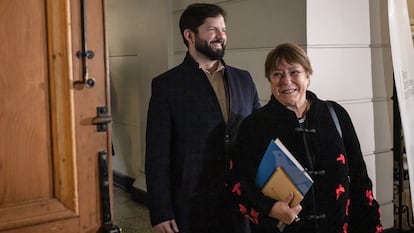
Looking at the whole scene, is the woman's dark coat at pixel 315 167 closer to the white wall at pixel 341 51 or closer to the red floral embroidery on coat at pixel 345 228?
the red floral embroidery on coat at pixel 345 228

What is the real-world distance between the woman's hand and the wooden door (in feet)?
1.90

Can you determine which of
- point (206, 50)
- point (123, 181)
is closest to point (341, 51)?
point (206, 50)

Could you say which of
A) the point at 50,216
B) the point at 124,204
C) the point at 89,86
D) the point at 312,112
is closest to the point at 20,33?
the point at 89,86

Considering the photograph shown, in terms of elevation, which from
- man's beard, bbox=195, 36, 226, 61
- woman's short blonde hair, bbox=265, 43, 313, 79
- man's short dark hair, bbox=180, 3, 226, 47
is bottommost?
woman's short blonde hair, bbox=265, 43, 313, 79

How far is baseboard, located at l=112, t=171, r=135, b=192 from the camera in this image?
4.66 meters

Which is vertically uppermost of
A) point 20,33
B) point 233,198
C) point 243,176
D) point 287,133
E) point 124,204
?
point 20,33

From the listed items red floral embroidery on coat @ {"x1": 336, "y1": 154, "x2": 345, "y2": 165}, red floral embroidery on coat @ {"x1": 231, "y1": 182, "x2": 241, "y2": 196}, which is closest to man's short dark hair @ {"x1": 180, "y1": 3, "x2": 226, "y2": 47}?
red floral embroidery on coat @ {"x1": 231, "y1": 182, "x2": 241, "y2": 196}

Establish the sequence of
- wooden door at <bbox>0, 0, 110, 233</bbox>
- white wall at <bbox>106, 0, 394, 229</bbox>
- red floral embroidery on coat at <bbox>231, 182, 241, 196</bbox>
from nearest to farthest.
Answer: wooden door at <bbox>0, 0, 110, 233</bbox>, red floral embroidery on coat at <bbox>231, 182, 241, 196</bbox>, white wall at <bbox>106, 0, 394, 229</bbox>

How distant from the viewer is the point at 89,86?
1.58 metres

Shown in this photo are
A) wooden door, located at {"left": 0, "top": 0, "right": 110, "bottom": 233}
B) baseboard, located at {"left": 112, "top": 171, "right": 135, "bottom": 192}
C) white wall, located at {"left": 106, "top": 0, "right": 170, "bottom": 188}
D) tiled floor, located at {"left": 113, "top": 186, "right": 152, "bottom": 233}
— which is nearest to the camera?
wooden door, located at {"left": 0, "top": 0, "right": 110, "bottom": 233}

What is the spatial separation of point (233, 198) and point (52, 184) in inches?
27.4

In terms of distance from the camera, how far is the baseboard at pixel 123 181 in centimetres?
466

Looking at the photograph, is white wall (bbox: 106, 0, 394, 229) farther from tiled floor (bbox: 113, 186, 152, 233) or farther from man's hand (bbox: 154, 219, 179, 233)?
tiled floor (bbox: 113, 186, 152, 233)

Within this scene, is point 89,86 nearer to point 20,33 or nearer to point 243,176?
point 20,33
